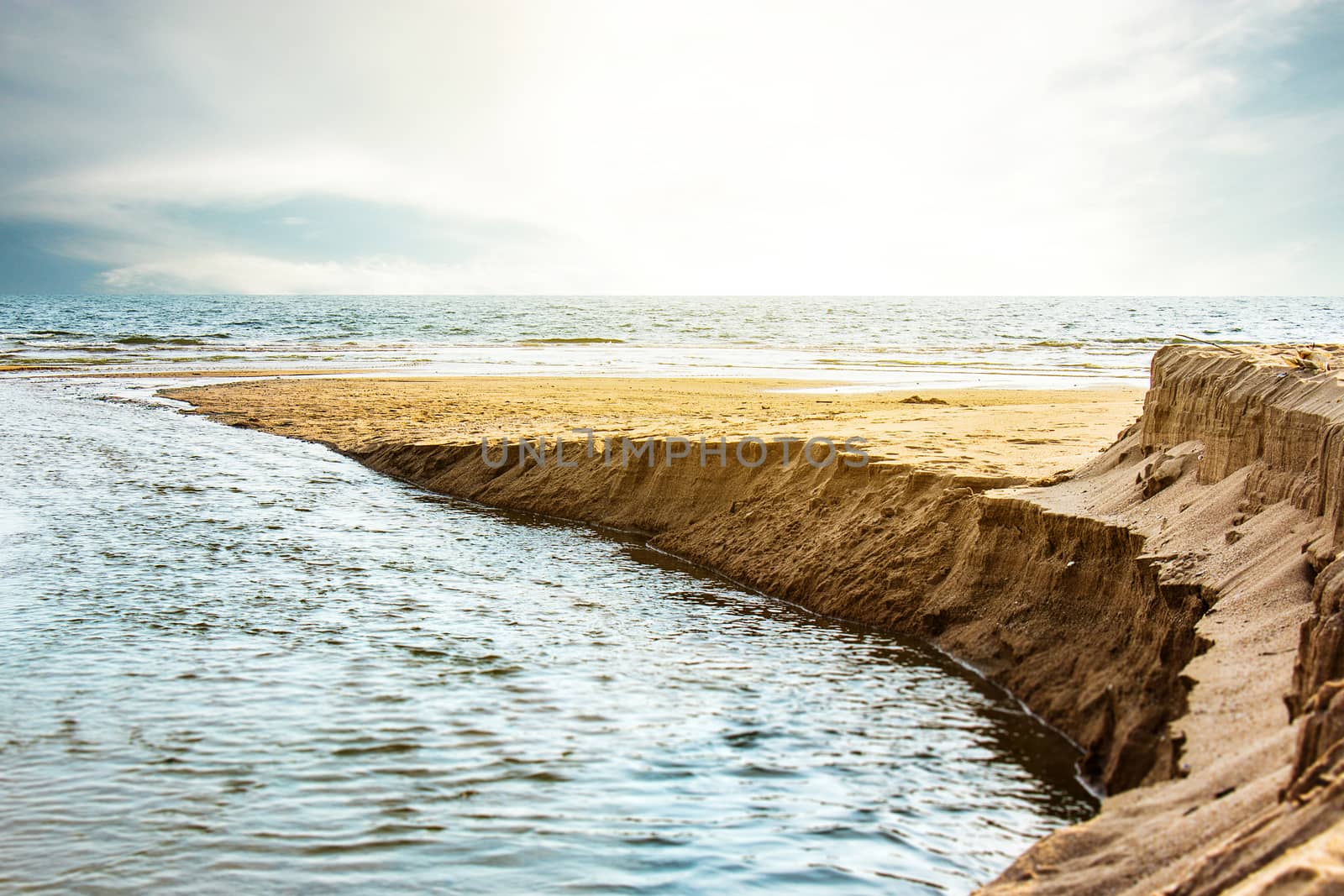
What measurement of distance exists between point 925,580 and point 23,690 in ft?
21.2

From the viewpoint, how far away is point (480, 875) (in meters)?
4.36

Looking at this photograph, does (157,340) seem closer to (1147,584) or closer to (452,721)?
(452,721)

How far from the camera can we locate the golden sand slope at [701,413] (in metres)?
11.1

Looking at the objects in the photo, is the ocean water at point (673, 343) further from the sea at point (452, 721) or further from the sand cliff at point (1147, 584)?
the sea at point (452, 721)

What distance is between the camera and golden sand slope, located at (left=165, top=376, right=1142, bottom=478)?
11.1 metres

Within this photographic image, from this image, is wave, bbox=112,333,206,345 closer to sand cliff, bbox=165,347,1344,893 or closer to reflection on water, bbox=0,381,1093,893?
reflection on water, bbox=0,381,1093,893

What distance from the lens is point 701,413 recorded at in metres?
16.7

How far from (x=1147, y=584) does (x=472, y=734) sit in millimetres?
4171

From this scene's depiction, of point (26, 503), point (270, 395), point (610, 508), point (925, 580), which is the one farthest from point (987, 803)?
point (270, 395)

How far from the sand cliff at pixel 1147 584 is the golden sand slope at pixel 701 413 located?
1.07 metres

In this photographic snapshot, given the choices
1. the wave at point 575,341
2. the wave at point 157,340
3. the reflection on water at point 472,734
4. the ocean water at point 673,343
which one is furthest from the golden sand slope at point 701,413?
the wave at point 157,340

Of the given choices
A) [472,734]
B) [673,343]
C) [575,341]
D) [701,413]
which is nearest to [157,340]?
[575,341]

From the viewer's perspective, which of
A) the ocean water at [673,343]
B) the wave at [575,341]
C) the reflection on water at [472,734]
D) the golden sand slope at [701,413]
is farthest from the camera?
the wave at [575,341]

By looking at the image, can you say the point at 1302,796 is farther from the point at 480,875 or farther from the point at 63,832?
the point at 63,832
